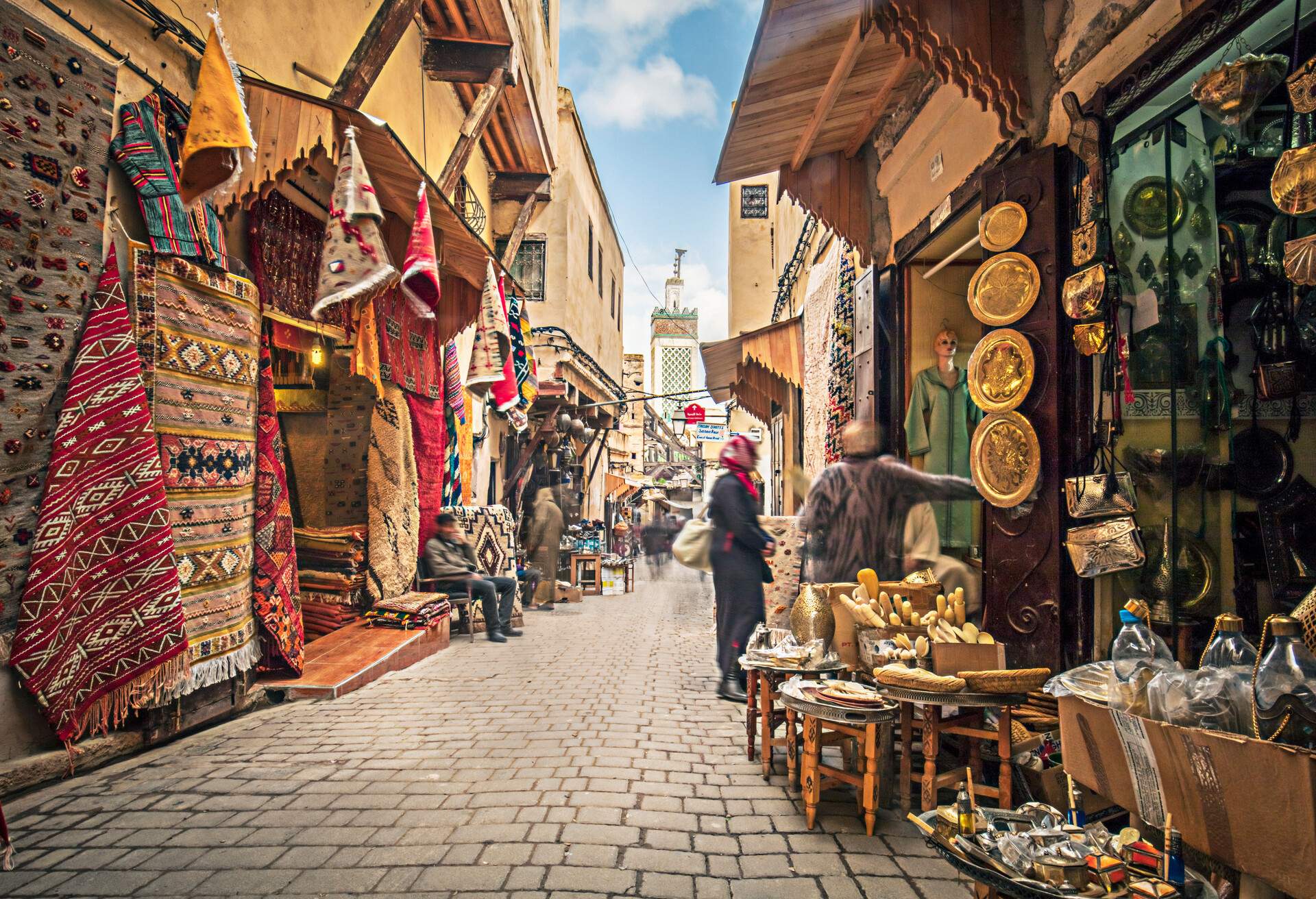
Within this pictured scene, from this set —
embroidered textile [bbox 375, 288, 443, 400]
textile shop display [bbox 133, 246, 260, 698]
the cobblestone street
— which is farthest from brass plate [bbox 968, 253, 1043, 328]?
embroidered textile [bbox 375, 288, 443, 400]

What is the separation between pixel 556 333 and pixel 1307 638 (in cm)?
1270

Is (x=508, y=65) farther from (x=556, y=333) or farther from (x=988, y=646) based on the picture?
(x=988, y=646)

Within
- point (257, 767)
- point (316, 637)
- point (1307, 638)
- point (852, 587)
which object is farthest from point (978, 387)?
point (316, 637)

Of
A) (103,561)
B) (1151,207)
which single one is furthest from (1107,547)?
(103,561)

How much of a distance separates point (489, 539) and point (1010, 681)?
7890 millimetres

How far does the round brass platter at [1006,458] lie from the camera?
348cm

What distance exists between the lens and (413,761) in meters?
3.71

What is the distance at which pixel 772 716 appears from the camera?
375 centimetres

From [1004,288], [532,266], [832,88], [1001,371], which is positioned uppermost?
[532,266]

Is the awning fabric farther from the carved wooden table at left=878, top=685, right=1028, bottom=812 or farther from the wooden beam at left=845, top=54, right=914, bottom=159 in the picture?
the carved wooden table at left=878, top=685, right=1028, bottom=812

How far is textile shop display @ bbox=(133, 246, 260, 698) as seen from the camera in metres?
3.82

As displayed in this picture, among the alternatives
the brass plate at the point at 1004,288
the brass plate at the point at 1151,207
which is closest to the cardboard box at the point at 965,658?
the brass plate at the point at 1004,288

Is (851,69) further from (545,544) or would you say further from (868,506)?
(545,544)

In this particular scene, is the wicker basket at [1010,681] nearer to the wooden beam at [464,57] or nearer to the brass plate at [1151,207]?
the brass plate at [1151,207]
